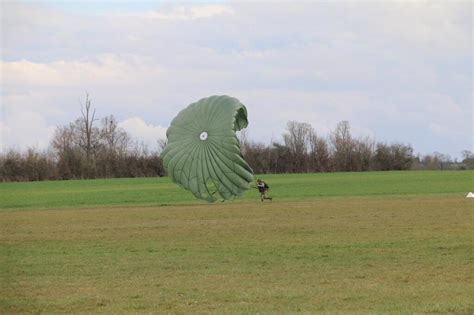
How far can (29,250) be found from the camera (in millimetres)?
21531

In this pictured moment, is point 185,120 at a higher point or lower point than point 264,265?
higher

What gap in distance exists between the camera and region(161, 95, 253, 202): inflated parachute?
37.9 meters

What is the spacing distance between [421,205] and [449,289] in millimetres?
26781

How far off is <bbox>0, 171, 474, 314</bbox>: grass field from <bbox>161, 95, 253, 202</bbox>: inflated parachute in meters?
2.41

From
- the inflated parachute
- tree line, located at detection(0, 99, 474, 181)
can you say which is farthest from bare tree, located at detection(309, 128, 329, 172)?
Answer: the inflated parachute

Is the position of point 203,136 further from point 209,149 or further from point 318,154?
point 318,154

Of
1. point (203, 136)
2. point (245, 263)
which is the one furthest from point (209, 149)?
point (245, 263)

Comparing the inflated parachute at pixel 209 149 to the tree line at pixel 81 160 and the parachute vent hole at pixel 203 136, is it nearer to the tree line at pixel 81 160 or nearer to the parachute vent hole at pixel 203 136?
the parachute vent hole at pixel 203 136

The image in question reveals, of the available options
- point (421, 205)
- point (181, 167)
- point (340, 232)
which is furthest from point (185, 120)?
point (340, 232)

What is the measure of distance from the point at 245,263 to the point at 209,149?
67.1ft

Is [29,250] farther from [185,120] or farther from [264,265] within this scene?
[185,120]

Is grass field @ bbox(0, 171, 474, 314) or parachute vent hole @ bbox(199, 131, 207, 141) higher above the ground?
parachute vent hole @ bbox(199, 131, 207, 141)

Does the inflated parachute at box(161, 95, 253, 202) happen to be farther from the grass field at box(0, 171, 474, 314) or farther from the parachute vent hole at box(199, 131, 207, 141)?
the grass field at box(0, 171, 474, 314)

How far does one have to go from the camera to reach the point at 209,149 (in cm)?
3800
